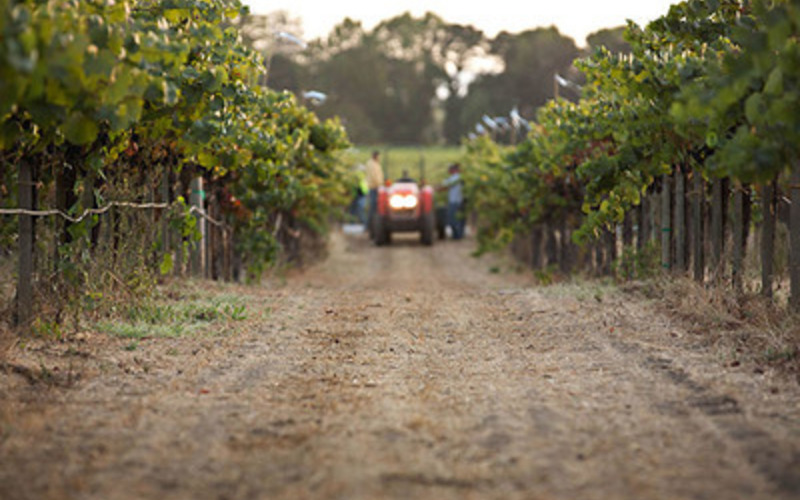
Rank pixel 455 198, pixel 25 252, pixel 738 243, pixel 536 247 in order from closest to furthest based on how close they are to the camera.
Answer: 1. pixel 25 252
2. pixel 738 243
3. pixel 536 247
4. pixel 455 198

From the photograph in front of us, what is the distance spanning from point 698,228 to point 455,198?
20.3 m

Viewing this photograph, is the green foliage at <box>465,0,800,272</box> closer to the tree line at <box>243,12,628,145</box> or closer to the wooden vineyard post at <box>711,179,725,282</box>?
the wooden vineyard post at <box>711,179,725,282</box>

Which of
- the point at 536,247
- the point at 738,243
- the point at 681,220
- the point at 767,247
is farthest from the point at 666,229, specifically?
the point at 536,247

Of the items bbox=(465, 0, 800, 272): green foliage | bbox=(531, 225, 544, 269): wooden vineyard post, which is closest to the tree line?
bbox=(531, 225, 544, 269): wooden vineyard post

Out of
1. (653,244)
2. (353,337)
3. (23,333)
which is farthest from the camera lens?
(653,244)

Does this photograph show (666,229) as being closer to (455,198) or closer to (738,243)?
(738,243)

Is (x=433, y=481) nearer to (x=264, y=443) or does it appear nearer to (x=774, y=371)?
(x=264, y=443)

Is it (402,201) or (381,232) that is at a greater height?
(402,201)

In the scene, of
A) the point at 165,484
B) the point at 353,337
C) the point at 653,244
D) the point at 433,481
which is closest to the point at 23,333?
the point at 353,337

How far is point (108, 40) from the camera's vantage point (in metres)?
5.71

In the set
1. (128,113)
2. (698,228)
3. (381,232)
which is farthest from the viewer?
(381,232)

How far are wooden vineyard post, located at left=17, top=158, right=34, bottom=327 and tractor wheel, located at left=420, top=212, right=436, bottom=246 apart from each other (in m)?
20.6

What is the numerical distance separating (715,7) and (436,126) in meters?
67.3

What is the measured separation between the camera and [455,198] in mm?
30625
